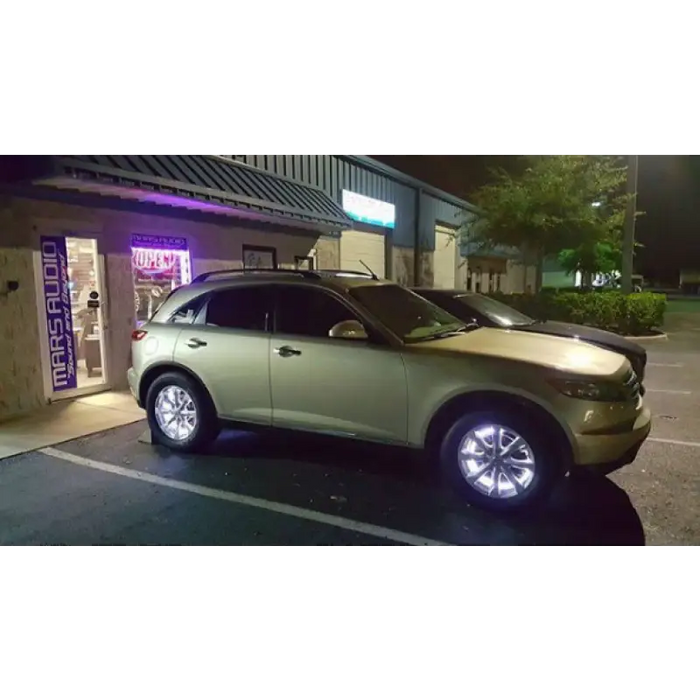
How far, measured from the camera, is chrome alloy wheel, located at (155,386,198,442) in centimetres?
565

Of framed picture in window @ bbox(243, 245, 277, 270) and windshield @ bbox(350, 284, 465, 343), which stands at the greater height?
framed picture in window @ bbox(243, 245, 277, 270)

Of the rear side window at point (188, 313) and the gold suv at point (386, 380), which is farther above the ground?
the rear side window at point (188, 313)

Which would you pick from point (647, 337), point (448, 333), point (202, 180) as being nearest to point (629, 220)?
point (647, 337)

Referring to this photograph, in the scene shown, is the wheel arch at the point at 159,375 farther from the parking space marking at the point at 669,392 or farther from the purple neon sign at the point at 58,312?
the parking space marking at the point at 669,392

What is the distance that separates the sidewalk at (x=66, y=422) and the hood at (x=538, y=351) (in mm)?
4229

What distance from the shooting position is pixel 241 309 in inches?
217

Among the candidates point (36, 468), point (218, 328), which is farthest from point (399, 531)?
point (36, 468)

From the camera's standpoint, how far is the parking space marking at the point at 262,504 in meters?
3.85

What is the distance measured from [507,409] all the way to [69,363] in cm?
635

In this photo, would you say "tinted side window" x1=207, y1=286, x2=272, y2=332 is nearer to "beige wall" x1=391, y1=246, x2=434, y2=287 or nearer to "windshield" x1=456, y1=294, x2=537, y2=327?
"windshield" x1=456, y1=294, x2=537, y2=327

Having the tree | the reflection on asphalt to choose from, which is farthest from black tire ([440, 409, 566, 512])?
the tree

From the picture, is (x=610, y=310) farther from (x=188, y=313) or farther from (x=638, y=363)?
(x=188, y=313)

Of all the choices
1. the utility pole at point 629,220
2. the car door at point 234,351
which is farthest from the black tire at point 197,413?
the utility pole at point 629,220

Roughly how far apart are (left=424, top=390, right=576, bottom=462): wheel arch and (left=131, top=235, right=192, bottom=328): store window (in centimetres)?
567
